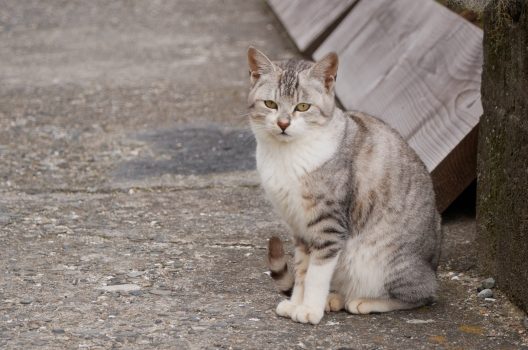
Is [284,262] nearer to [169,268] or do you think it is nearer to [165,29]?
[169,268]

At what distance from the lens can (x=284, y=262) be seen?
156 inches

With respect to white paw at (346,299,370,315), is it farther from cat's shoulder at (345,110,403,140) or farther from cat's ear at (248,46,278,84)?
cat's ear at (248,46,278,84)

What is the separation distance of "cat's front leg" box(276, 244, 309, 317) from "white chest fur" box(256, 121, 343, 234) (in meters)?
0.11

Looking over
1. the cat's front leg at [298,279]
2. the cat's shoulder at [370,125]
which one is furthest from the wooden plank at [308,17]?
the cat's front leg at [298,279]

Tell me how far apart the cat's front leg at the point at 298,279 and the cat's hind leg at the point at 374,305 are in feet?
0.73

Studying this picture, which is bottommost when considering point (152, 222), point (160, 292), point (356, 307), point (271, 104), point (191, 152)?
point (191, 152)

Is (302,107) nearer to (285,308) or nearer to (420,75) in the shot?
(285,308)

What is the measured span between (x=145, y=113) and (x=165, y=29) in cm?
347

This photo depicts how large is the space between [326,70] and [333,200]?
572 millimetres

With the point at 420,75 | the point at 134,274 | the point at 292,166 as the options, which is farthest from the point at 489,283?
the point at 420,75

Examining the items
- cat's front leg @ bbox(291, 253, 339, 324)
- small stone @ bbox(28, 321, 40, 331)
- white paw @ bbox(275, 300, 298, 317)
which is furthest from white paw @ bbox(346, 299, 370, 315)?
small stone @ bbox(28, 321, 40, 331)

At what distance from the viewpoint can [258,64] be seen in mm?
4027

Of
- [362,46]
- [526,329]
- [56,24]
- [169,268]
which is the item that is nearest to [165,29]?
[56,24]

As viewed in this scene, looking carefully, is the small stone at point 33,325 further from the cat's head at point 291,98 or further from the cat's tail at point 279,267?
the cat's head at point 291,98
